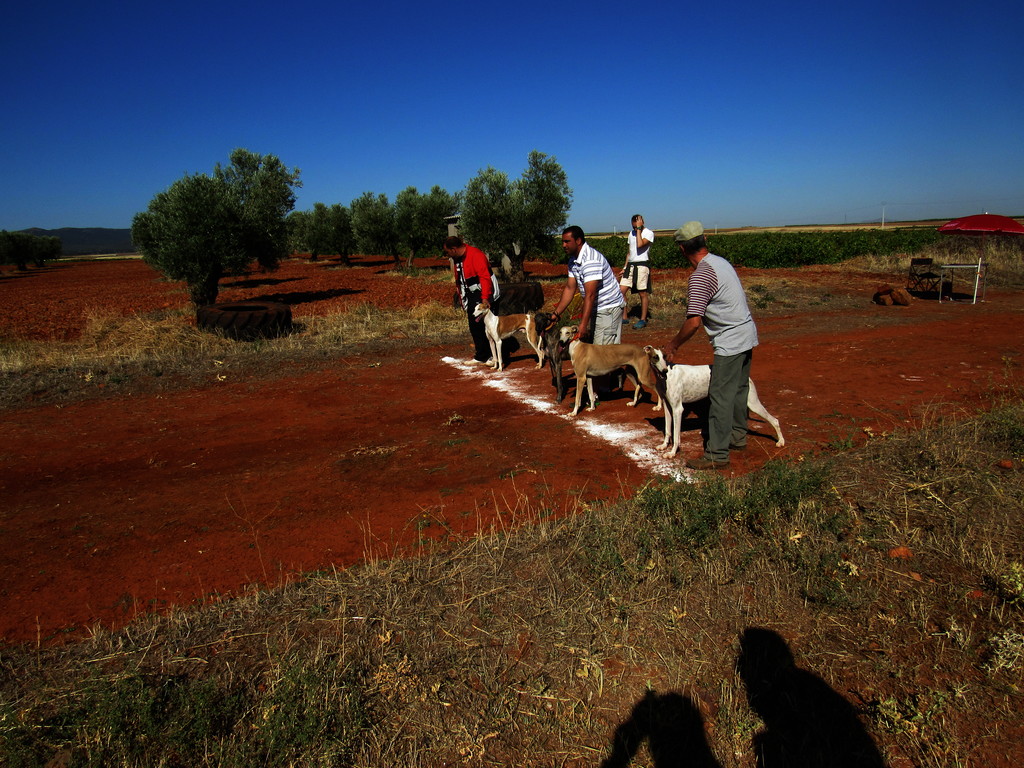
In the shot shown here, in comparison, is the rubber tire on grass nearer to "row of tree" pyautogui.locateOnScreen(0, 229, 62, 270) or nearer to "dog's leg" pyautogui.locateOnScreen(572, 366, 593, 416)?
"dog's leg" pyautogui.locateOnScreen(572, 366, 593, 416)

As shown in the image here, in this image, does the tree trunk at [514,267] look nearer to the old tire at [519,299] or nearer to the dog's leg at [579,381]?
the old tire at [519,299]

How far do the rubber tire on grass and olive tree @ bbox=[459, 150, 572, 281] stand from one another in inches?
598

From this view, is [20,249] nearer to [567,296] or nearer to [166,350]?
[166,350]

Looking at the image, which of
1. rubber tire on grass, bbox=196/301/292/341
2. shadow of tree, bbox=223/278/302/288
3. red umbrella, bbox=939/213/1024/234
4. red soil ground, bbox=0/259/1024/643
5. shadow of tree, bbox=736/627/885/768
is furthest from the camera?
shadow of tree, bbox=223/278/302/288

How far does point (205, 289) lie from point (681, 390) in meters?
17.7

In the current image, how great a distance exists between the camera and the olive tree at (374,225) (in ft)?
134

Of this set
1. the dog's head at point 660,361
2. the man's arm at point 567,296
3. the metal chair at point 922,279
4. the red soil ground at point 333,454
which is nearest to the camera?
the red soil ground at point 333,454

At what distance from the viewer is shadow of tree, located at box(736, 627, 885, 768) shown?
8.19 ft

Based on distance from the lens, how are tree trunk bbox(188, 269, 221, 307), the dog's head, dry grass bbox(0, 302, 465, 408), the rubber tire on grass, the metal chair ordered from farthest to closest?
tree trunk bbox(188, 269, 221, 307)
the metal chair
the rubber tire on grass
dry grass bbox(0, 302, 465, 408)
the dog's head

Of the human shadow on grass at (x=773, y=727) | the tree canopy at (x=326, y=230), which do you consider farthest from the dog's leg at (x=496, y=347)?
the tree canopy at (x=326, y=230)

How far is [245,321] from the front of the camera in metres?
12.7

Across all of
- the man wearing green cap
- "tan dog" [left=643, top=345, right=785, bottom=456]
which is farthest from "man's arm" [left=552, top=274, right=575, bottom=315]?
the man wearing green cap

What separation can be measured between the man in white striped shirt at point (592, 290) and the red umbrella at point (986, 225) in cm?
1145

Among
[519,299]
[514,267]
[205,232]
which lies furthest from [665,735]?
[514,267]
